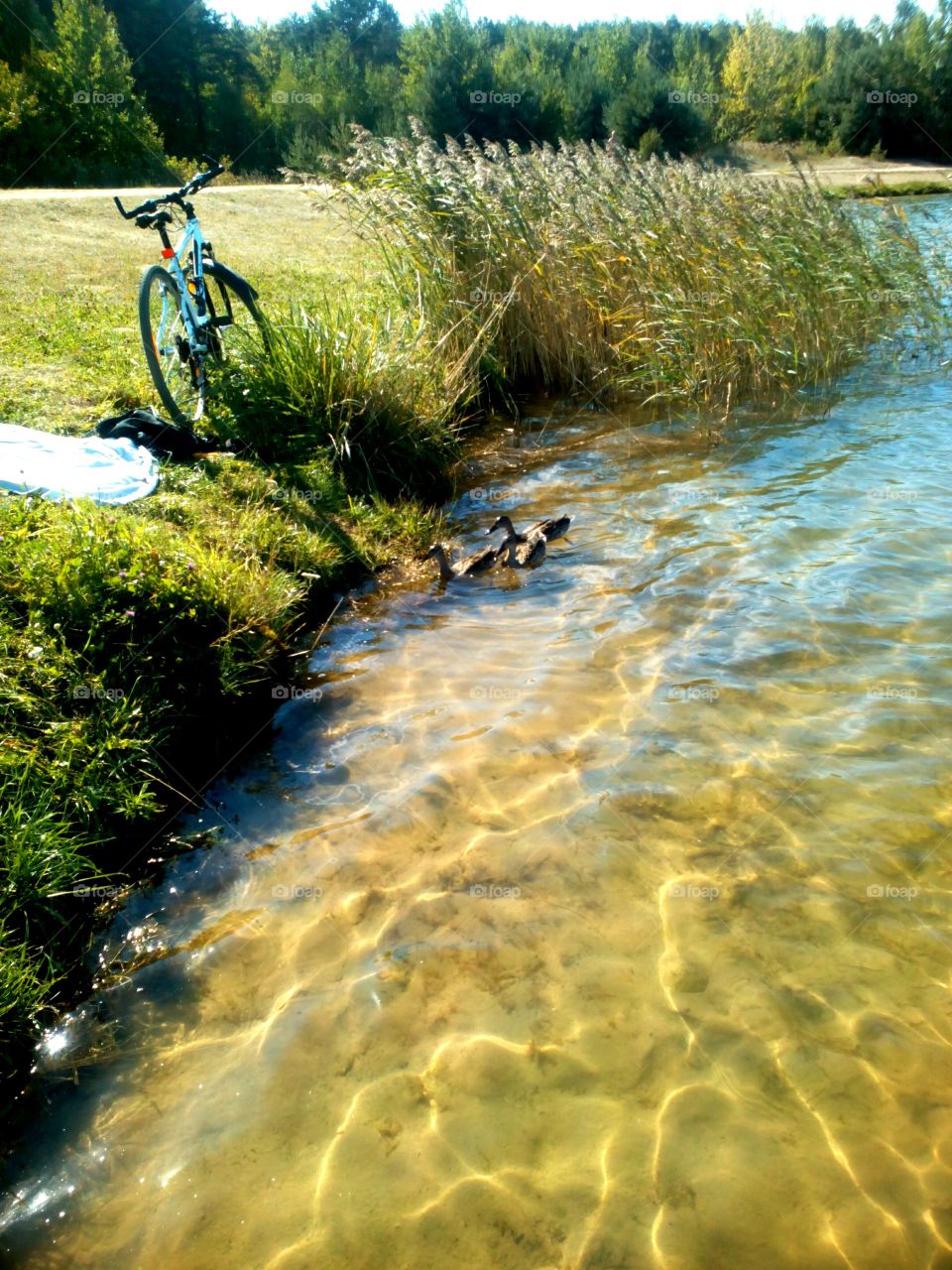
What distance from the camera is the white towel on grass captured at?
501 cm

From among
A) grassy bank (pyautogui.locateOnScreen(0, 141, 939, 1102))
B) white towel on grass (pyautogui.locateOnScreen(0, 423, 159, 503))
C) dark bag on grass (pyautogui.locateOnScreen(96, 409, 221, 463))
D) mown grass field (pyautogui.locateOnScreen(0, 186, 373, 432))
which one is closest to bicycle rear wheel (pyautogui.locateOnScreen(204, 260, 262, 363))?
grassy bank (pyautogui.locateOnScreen(0, 141, 939, 1102))

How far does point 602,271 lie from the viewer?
853 centimetres

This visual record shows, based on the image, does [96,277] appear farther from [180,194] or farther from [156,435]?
[156,435]

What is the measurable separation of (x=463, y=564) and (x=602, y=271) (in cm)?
434

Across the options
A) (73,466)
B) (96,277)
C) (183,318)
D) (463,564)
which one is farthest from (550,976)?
(96,277)

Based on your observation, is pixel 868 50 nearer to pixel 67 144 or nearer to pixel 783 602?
pixel 67 144

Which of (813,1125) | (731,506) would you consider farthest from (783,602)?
(813,1125)

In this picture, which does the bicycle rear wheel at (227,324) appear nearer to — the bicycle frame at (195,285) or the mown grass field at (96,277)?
the bicycle frame at (195,285)

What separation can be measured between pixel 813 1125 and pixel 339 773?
2256 mm

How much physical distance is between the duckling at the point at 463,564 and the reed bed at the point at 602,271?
2.79m

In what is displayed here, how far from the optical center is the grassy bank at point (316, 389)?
3510 millimetres

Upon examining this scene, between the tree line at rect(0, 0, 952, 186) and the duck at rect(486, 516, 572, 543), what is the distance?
977 inches

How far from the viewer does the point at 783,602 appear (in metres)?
5.16

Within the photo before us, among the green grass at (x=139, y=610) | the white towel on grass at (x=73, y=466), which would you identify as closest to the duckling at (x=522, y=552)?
the green grass at (x=139, y=610)
